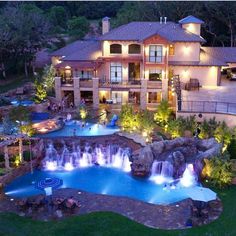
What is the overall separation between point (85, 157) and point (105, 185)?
212 inches

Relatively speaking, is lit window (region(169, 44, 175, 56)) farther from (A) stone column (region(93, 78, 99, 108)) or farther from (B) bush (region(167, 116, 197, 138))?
(B) bush (region(167, 116, 197, 138))

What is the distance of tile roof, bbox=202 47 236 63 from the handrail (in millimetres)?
12308

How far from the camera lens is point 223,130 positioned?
34.2 meters

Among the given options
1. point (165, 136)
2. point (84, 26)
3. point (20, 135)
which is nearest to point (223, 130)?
point (165, 136)

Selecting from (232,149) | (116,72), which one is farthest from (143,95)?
(232,149)

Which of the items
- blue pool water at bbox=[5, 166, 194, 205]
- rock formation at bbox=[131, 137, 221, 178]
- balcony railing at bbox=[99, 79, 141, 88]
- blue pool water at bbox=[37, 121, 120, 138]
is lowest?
blue pool water at bbox=[5, 166, 194, 205]

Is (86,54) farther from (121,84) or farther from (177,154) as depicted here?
(177,154)

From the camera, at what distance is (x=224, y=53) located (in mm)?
52000

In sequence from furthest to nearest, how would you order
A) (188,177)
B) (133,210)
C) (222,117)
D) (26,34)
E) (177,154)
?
(26,34) < (222,117) < (177,154) < (188,177) < (133,210)

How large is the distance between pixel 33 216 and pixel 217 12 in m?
49.5

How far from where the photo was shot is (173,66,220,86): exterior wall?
4706 cm

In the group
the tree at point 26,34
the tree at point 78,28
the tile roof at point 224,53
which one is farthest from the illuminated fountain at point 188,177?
the tree at point 78,28

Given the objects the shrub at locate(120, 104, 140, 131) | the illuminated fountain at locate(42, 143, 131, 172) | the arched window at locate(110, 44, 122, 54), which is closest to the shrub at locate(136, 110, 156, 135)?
the shrub at locate(120, 104, 140, 131)

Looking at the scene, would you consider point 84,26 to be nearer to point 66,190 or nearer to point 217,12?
point 217,12
